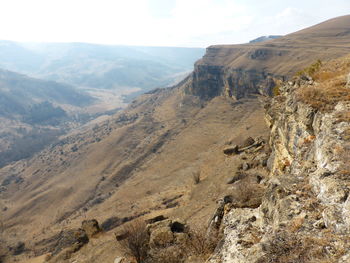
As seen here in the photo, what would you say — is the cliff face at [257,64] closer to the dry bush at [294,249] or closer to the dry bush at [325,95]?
the dry bush at [325,95]

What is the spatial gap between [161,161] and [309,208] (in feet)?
250

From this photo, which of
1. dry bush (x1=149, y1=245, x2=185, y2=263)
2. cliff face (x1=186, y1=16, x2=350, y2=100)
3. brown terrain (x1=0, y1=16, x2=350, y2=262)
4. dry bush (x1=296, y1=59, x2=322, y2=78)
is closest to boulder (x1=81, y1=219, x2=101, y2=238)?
brown terrain (x1=0, y1=16, x2=350, y2=262)

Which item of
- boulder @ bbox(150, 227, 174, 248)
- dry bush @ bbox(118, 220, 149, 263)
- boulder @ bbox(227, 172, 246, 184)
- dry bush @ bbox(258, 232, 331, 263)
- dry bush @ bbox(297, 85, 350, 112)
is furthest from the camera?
boulder @ bbox(227, 172, 246, 184)

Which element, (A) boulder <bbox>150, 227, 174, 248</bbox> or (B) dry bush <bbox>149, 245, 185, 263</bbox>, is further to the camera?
(A) boulder <bbox>150, 227, 174, 248</bbox>

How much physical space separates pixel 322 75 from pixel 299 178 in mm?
15438

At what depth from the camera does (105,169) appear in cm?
9838

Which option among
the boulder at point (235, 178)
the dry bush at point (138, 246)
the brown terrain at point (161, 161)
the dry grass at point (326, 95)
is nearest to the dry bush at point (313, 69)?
the dry grass at point (326, 95)

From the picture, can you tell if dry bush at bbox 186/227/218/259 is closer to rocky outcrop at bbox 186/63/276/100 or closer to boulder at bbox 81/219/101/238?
boulder at bbox 81/219/101/238

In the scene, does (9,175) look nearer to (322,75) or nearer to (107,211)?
(107,211)

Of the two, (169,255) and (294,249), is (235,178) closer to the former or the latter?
(169,255)

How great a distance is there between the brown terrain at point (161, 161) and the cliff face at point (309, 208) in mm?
17685

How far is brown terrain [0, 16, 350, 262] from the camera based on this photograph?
57.5m

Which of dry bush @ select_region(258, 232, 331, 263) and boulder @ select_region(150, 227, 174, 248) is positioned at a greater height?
dry bush @ select_region(258, 232, 331, 263)

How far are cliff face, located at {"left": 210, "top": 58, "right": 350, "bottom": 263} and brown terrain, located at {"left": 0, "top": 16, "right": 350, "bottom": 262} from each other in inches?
696
